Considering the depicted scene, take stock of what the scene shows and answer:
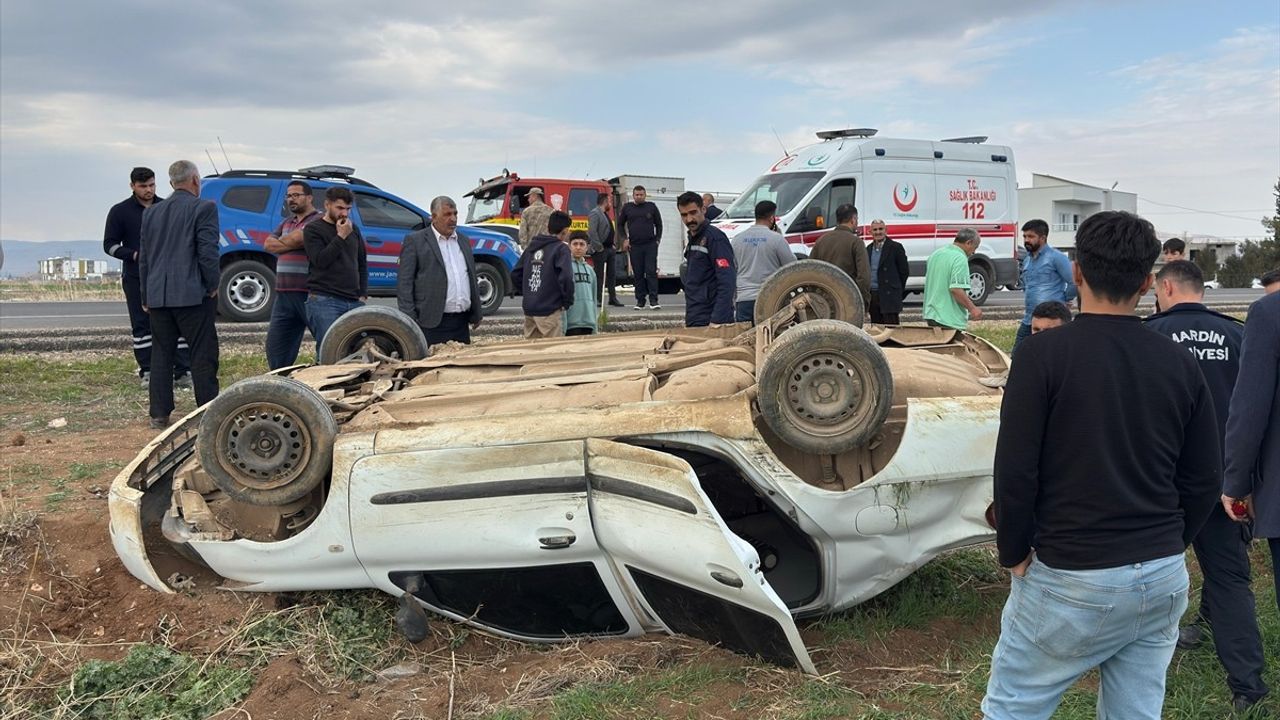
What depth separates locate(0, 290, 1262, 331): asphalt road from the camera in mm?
13055

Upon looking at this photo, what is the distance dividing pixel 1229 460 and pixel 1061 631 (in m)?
1.33

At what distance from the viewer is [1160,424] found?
2100mm

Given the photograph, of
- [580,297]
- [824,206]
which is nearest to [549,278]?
[580,297]

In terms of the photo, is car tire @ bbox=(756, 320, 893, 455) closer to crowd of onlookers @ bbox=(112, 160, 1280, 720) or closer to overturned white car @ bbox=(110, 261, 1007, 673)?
overturned white car @ bbox=(110, 261, 1007, 673)

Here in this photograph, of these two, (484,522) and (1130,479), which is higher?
(1130,479)

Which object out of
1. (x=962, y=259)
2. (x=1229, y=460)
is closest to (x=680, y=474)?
(x=1229, y=460)

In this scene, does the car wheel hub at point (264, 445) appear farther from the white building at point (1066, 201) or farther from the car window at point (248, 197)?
the white building at point (1066, 201)

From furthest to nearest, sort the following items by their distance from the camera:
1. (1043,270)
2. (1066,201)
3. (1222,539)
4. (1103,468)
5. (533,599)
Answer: (1066,201) < (1043,270) < (533,599) < (1222,539) < (1103,468)

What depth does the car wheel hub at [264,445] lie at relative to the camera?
11.2ft

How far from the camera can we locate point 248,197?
11.2m

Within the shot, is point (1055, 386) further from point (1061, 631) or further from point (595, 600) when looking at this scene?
point (595, 600)

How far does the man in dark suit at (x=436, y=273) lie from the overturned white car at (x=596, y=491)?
2886 mm

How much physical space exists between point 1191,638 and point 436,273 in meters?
4.72

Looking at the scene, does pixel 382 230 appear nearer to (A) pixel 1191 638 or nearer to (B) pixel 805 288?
(B) pixel 805 288
